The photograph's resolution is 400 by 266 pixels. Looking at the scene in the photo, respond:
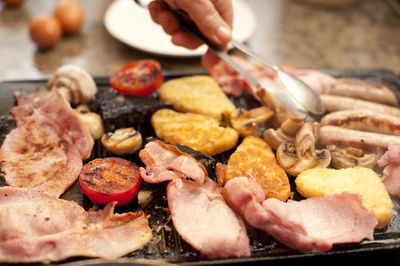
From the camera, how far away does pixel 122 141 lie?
8.69ft

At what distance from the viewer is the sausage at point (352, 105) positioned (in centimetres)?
303

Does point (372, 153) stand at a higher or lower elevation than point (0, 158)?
higher

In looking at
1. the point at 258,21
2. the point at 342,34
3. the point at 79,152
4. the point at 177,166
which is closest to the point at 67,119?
the point at 79,152

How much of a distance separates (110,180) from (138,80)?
101 cm

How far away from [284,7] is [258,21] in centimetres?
65

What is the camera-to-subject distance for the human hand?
111 inches

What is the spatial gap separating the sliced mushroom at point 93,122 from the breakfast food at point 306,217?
1086 millimetres

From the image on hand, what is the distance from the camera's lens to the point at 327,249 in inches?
81.0

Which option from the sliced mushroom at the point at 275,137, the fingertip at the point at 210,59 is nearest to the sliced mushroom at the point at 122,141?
the sliced mushroom at the point at 275,137

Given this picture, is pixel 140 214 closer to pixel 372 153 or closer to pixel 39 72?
pixel 372 153

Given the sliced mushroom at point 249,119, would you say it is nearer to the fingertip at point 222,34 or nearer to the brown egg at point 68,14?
the fingertip at point 222,34

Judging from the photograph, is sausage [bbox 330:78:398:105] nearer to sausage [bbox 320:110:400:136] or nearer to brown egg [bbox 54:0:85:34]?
sausage [bbox 320:110:400:136]

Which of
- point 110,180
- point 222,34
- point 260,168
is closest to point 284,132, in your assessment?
point 260,168

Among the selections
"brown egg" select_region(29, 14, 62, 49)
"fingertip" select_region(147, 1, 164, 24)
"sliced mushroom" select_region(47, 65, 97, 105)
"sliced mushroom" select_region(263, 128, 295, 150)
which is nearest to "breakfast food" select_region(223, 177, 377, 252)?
"sliced mushroom" select_region(263, 128, 295, 150)
